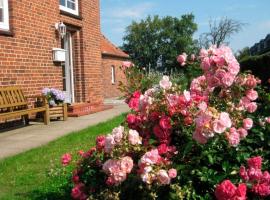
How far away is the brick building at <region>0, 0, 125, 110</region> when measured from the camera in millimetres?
11602

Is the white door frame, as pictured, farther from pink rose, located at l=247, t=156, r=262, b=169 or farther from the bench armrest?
pink rose, located at l=247, t=156, r=262, b=169

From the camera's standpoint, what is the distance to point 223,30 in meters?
65.8

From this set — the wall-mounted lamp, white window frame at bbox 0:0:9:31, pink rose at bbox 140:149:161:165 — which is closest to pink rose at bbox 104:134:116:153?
pink rose at bbox 140:149:161:165

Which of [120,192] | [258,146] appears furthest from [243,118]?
[120,192]

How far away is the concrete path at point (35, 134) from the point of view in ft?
28.3

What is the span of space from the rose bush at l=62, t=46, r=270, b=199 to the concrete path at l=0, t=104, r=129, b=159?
13.9 feet

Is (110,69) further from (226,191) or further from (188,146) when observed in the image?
(226,191)

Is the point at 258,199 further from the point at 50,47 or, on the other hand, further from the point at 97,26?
the point at 97,26

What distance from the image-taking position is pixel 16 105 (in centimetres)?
1123

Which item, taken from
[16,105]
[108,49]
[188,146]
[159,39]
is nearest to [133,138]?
[188,146]

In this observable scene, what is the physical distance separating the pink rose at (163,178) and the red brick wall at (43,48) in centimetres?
847

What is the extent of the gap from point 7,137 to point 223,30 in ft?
192

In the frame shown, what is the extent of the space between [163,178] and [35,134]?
7.35 meters

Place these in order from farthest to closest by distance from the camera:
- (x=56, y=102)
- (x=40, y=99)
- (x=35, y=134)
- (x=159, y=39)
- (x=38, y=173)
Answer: (x=159, y=39) < (x=56, y=102) < (x=40, y=99) < (x=35, y=134) < (x=38, y=173)
